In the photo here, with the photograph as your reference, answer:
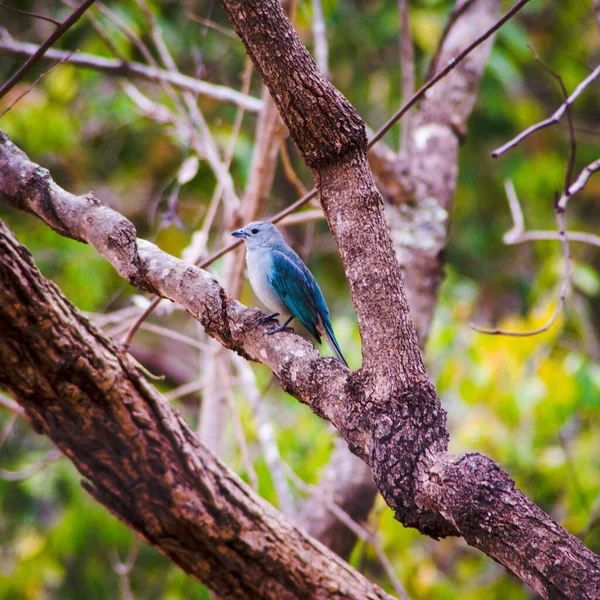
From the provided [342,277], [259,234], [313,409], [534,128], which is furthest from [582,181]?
[342,277]

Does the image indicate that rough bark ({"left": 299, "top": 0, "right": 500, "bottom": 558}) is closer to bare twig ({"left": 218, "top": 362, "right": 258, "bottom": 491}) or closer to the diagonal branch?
bare twig ({"left": 218, "top": 362, "right": 258, "bottom": 491})

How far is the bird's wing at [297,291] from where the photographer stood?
3.63 m

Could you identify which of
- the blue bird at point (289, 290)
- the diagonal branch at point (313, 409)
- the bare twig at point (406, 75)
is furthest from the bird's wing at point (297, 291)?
the bare twig at point (406, 75)

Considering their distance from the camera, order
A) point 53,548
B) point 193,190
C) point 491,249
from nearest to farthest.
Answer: point 53,548 → point 193,190 → point 491,249

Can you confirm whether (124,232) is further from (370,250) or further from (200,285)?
(370,250)

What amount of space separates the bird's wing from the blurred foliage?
58 cm

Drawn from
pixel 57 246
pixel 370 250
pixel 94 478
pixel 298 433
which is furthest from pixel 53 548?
pixel 370 250

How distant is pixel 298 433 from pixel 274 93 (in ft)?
13.9

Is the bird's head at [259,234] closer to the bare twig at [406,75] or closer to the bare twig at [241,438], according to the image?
the bare twig at [241,438]

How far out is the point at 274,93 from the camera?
2.20 m

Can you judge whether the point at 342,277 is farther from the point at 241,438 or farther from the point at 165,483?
the point at 165,483

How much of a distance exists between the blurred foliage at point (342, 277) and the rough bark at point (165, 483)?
91 centimetres

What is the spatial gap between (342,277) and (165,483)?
660 cm

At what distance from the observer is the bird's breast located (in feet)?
12.0
